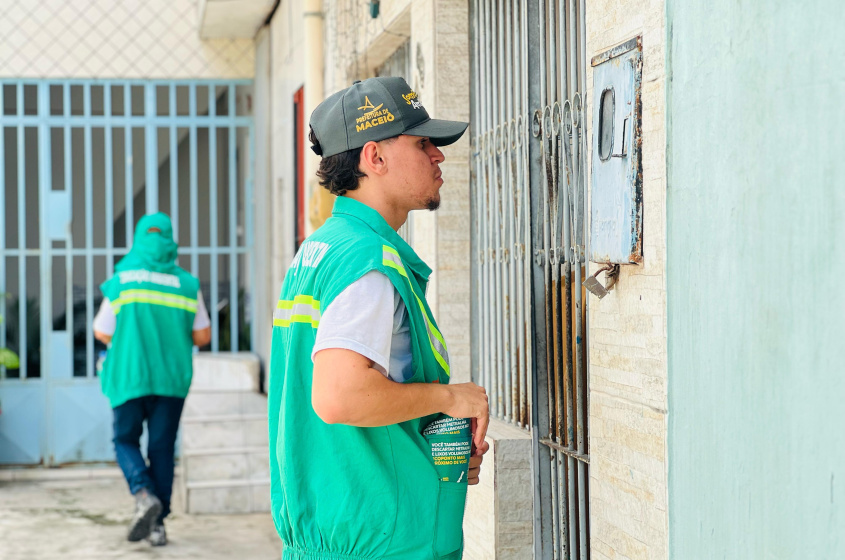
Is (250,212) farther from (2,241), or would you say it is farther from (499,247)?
(499,247)

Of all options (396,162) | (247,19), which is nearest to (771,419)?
(396,162)

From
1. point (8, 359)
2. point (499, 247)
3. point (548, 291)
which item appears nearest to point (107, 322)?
point (8, 359)

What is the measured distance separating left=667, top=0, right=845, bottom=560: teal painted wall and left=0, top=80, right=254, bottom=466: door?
713cm

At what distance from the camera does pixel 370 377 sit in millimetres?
1791

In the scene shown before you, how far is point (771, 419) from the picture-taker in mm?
1586

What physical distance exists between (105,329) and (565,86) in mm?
3952

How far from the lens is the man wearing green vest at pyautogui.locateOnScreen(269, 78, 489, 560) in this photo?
1816 mm

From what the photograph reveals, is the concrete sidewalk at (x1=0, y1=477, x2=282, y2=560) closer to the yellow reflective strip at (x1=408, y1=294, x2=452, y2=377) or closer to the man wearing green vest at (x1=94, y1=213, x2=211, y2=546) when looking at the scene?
the man wearing green vest at (x1=94, y1=213, x2=211, y2=546)

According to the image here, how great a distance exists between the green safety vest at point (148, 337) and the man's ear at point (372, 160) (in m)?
4.26

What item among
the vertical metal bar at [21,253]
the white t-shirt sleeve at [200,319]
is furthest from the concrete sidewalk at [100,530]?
the white t-shirt sleeve at [200,319]

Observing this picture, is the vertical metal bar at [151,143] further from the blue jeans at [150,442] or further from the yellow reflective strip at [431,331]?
the yellow reflective strip at [431,331]

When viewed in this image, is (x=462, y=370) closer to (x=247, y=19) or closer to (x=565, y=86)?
(x=565, y=86)

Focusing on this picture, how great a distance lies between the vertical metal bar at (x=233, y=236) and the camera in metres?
8.72

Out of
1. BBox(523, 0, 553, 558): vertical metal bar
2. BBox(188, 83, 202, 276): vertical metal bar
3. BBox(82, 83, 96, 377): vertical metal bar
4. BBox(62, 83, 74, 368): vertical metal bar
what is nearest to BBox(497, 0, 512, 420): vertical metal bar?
BBox(523, 0, 553, 558): vertical metal bar
